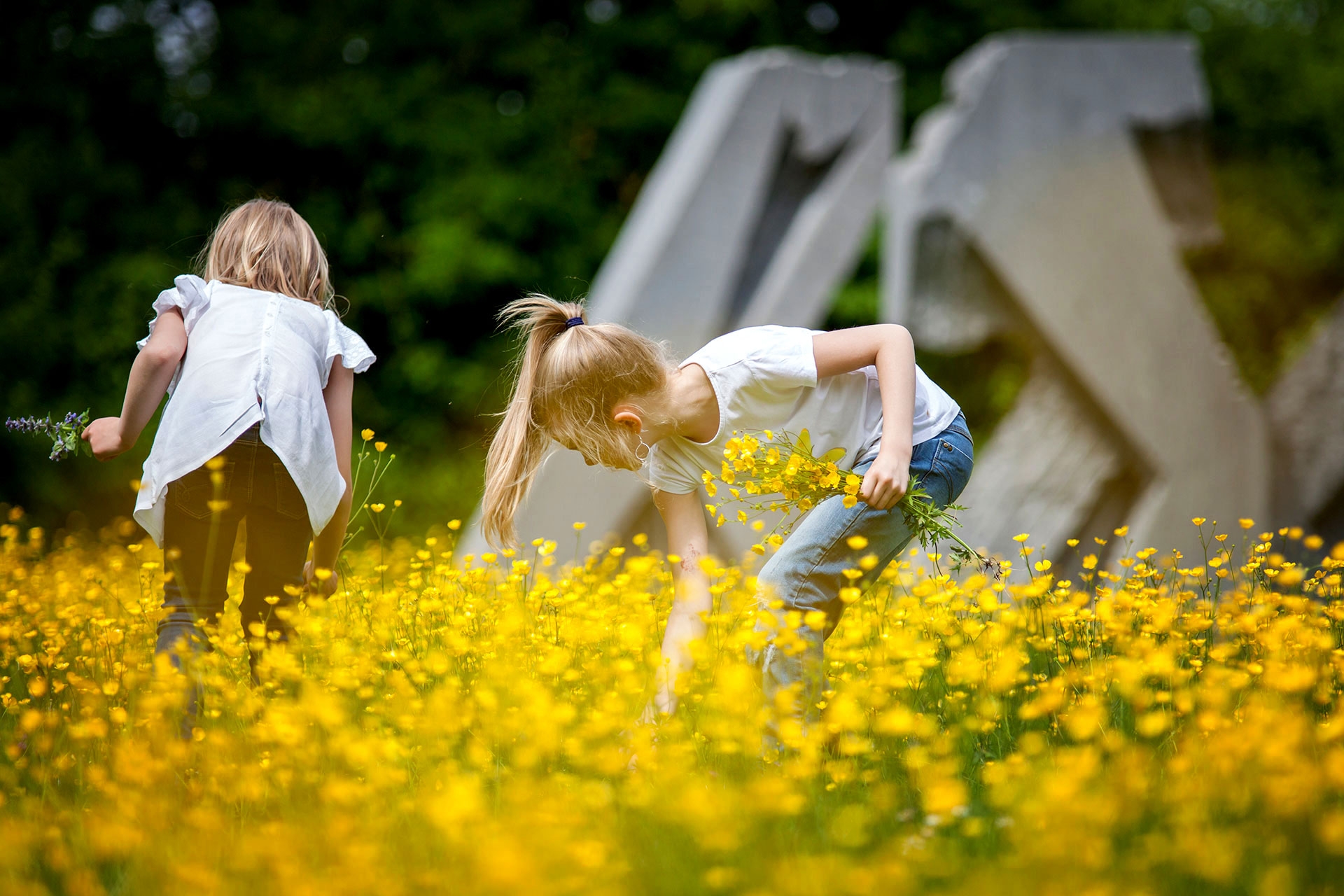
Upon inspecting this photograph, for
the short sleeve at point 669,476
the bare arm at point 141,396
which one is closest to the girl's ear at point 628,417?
the short sleeve at point 669,476

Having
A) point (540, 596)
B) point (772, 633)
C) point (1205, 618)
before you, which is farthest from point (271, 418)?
point (1205, 618)

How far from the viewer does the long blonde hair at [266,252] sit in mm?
2971

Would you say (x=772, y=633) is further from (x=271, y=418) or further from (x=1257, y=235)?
(x=1257, y=235)

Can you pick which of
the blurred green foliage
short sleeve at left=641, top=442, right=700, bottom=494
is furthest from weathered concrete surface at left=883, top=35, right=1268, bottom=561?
short sleeve at left=641, top=442, right=700, bottom=494

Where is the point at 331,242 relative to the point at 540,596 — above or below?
below

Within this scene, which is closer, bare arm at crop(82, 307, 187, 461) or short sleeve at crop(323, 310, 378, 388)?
bare arm at crop(82, 307, 187, 461)

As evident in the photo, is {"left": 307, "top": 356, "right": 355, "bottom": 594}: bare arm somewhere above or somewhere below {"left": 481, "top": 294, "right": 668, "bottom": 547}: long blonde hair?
below

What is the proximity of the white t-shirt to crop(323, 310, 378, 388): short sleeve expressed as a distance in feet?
2.70

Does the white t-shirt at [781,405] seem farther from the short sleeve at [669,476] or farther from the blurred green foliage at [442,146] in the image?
the blurred green foliage at [442,146]

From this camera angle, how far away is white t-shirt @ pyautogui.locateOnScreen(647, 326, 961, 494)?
2.78 metres

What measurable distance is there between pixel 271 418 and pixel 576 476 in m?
3.31

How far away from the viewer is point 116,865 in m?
1.97

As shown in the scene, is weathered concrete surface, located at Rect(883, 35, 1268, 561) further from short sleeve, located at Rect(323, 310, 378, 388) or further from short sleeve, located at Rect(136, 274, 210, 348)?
short sleeve, located at Rect(136, 274, 210, 348)

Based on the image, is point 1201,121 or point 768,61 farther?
point 1201,121
